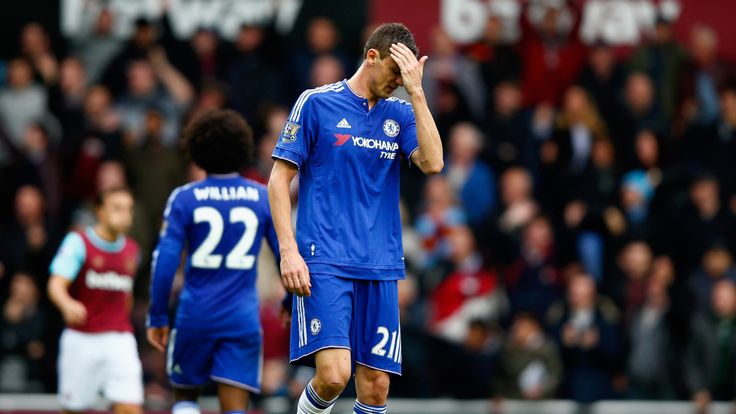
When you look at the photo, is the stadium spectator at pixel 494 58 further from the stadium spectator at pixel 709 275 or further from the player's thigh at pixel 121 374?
the player's thigh at pixel 121 374

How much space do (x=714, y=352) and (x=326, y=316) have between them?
794cm

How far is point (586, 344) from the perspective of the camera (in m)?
14.8

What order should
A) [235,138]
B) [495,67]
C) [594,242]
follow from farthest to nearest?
[495,67] < [594,242] < [235,138]

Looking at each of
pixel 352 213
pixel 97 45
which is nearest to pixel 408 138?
pixel 352 213

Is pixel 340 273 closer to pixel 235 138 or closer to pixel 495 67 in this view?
pixel 235 138

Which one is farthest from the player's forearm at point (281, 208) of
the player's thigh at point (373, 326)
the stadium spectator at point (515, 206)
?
the stadium spectator at point (515, 206)

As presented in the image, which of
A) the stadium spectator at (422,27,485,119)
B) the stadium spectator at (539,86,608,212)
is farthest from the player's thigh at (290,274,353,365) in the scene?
the stadium spectator at (422,27,485,119)

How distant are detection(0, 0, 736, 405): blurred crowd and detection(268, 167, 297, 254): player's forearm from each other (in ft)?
20.0

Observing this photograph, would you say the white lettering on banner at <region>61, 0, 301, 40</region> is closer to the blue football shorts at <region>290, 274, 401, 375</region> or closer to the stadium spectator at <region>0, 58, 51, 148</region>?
the stadium spectator at <region>0, 58, 51, 148</region>

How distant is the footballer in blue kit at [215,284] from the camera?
9516 millimetres

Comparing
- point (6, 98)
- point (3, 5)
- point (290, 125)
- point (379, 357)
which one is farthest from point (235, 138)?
point (3, 5)

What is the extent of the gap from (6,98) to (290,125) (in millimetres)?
8977

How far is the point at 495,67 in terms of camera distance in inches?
664

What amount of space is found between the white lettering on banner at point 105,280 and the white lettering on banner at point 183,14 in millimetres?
6947
